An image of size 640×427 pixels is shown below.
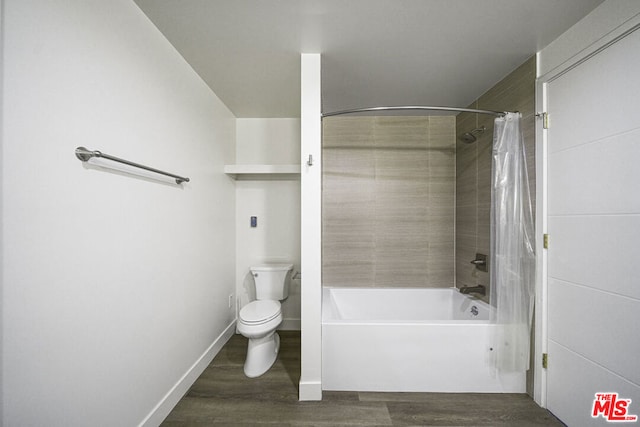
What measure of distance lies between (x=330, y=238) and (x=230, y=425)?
165cm

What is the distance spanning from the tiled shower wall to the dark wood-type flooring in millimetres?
883

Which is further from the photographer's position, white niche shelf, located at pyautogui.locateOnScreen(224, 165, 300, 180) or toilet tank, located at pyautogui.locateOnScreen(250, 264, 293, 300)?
toilet tank, located at pyautogui.locateOnScreen(250, 264, 293, 300)

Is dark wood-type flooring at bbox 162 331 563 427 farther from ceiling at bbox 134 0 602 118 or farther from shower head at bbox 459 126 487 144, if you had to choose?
ceiling at bbox 134 0 602 118

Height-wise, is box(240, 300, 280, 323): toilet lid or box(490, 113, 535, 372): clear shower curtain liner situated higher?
box(490, 113, 535, 372): clear shower curtain liner

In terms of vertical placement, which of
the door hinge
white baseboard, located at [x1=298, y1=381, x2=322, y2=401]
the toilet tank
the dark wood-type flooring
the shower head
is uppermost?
the shower head

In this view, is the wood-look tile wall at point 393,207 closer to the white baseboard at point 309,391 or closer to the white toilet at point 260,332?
the white toilet at point 260,332

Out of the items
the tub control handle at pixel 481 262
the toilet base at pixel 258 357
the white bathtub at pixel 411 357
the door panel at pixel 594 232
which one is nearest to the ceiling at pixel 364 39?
the door panel at pixel 594 232

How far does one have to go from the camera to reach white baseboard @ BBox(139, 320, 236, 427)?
1.42m

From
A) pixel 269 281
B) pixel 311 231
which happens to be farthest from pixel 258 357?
pixel 311 231

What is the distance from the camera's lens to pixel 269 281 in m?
2.55

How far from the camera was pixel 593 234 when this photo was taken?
135 centimetres

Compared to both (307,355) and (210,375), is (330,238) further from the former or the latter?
(210,375)

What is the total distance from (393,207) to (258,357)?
1.83 metres

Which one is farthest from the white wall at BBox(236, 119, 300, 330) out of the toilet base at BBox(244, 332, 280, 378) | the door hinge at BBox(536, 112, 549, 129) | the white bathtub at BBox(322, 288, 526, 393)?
the door hinge at BBox(536, 112, 549, 129)
